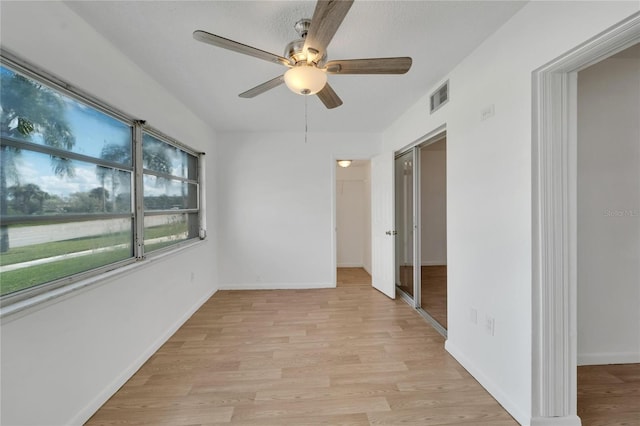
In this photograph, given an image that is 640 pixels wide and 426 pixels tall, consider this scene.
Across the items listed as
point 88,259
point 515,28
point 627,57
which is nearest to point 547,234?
point 515,28

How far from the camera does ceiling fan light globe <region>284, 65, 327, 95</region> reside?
4.94ft

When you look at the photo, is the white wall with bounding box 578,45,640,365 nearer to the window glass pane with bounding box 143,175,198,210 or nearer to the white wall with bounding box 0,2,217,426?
the white wall with bounding box 0,2,217,426

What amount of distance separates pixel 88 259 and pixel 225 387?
1329 millimetres

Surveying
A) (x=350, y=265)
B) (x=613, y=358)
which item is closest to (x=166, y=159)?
(x=350, y=265)

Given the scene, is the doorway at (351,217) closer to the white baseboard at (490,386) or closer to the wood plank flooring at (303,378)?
the wood plank flooring at (303,378)

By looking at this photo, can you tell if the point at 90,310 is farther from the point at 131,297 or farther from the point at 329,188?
the point at 329,188

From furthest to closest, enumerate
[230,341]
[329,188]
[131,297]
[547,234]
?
1. [329,188]
2. [230,341]
3. [131,297]
4. [547,234]

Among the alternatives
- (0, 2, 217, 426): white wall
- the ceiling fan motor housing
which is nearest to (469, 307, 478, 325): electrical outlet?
the ceiling fan motor housing

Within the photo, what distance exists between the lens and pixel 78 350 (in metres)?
1.61

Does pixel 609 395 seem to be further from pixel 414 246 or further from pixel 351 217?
pixel 351 217

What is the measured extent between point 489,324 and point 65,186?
2975 millimetres

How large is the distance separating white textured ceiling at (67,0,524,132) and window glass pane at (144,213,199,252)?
1.36 meters

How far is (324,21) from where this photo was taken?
4.00 feet

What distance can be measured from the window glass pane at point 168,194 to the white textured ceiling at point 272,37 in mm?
963
